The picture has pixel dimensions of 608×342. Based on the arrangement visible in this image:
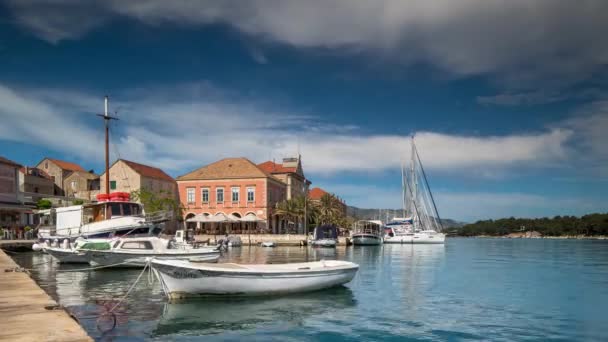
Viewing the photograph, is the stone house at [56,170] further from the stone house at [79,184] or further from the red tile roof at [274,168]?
the red tile roof at [274,168]

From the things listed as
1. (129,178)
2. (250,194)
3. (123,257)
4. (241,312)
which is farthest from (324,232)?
(241,312)

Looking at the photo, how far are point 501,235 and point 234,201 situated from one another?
A: 6043 inches

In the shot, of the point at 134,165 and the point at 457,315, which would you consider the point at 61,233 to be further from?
the point at 134,165

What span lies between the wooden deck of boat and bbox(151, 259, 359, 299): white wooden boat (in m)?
4.62

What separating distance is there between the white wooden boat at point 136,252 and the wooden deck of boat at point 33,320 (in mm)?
14354

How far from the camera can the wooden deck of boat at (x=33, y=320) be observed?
8047 mm

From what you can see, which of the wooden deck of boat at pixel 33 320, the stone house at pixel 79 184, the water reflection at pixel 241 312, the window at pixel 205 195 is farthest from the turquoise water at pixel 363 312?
the stone house at pixel 79 184

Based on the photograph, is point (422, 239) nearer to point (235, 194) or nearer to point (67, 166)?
point (235, 194)

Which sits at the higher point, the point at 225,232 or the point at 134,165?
the point at 134,165

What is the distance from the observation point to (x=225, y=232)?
220 ft

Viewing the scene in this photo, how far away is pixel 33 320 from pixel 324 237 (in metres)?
54.4

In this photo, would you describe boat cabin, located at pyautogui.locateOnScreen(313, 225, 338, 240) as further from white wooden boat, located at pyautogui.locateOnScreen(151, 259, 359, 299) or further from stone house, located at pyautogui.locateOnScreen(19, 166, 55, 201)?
white wooden boat, located at pyautogui.locateOnScreen(151, 259, 359, 299)

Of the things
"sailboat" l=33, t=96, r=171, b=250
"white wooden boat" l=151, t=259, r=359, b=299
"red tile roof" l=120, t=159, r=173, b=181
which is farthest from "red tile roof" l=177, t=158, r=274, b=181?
"white wooden boat" l=151, t=259, r=359, b=299

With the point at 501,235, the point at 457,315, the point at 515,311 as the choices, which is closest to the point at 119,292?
the point at 457,315
